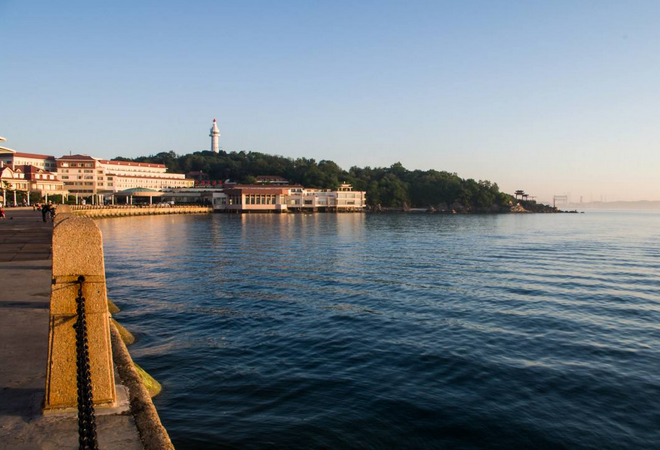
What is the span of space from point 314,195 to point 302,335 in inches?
5829

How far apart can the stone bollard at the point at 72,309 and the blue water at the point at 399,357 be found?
298 centimetres

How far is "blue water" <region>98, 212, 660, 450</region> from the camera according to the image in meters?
9.02

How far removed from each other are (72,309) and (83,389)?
1.27 m

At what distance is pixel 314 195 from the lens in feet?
533

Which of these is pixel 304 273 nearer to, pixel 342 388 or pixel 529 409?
pixel 342 388

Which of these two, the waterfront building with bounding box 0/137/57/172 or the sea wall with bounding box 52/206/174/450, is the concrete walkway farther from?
the waterfront building with bounding box 0/137/57/172

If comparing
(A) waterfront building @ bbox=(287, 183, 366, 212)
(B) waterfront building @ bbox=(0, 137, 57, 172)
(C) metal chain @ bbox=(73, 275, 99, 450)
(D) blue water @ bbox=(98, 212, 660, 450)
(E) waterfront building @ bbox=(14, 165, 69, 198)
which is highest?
(B) waterfront building @ bbox=(0, 137, 57, 172)

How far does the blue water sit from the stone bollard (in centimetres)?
298

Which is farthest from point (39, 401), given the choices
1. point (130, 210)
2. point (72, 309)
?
point (130, 210)

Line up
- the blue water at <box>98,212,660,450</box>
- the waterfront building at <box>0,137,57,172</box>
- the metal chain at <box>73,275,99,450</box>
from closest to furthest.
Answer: the metal chain at <box>73,275,99,450</box> → the blue water at <box>98,212,660,450</box> → the waterfront building at <box>0,137,57,172</box>

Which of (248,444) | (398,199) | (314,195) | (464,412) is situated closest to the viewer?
(248,444)

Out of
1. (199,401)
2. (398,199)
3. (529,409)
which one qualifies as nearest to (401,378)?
Answer: (529,409)

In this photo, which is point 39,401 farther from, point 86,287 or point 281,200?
point 281,200

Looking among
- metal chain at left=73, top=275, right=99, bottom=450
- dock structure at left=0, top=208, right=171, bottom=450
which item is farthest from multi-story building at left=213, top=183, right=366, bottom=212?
metal chain at left=73, top=275, right=99, bottom=450
